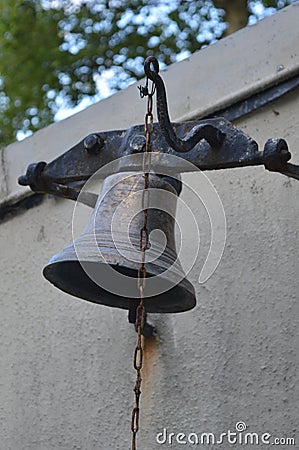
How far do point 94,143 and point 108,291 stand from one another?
0.30 m

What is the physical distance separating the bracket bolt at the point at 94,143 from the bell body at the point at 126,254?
84mm

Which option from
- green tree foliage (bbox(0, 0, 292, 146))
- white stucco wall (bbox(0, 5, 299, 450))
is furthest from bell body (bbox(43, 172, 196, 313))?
green tree foliage (bbox(0, 0, 292, 146))

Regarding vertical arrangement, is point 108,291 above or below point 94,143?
below

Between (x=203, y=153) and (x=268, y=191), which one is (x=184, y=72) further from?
(x=203, y=153)

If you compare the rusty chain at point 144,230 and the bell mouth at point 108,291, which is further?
the bell mouth at point 108,291

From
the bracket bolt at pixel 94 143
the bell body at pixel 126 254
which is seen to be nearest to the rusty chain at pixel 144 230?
the bell body at pixel 126 254

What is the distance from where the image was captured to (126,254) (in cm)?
154

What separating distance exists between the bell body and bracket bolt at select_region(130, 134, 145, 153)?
49 millimetres

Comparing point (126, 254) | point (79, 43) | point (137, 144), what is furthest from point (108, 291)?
point (79, 43)

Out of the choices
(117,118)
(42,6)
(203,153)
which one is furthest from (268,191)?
(42,6)

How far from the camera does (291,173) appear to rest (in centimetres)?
161

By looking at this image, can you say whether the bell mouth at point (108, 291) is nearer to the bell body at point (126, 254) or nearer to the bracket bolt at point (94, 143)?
the bell body at point (126, 254)

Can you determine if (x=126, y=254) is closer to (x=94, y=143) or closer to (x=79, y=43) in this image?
(x=94, y=143)

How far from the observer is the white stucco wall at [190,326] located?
1.81 meters
